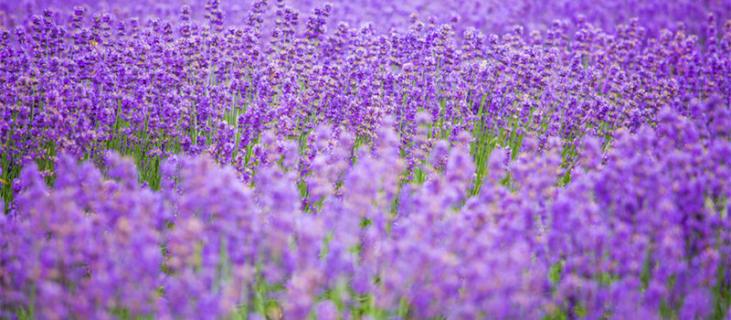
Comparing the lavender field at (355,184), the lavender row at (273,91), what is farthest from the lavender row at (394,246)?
the lavender row at (273,91)

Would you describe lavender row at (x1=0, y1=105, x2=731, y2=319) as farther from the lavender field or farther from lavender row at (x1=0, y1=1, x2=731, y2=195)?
lavender row at (x1=0, y1=1, x2=731, y2=195)

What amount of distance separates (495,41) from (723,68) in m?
1.80

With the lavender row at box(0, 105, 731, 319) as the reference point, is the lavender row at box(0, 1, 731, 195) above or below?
above

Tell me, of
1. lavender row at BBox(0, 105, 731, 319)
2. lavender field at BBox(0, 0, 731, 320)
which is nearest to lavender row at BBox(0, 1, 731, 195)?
lavender field at BBox(0, 0, 731, 320)

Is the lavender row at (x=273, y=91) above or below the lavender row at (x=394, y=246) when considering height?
above

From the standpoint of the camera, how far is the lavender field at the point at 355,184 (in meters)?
2.25

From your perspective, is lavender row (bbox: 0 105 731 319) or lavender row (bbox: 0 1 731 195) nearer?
lavender row (bbox: 0 105 731 319)

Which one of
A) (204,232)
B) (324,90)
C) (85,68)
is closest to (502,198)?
(204,232)

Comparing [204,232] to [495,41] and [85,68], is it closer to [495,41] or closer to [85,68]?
[85,68]

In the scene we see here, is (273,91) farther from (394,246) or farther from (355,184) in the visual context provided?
(394,246)

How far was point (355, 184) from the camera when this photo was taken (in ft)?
8.36

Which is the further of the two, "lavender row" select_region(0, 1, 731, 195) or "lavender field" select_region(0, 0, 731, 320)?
"lavender row" select_region(0, 1, 731, 195)

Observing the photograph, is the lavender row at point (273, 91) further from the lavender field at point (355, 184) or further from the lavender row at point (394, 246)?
the lavender row at point (394, 246)

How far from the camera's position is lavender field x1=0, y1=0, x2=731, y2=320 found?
225 cm
